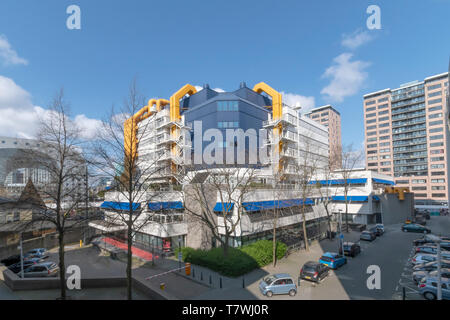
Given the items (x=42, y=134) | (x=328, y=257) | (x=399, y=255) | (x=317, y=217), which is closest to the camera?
(x=42, y=134)

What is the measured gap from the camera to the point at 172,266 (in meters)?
19.3

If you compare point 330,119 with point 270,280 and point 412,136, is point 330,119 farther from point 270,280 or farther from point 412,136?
point 270,280

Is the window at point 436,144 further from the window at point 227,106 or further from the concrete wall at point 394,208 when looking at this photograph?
the window at point 227,106

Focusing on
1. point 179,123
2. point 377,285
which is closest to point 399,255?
point 377,285

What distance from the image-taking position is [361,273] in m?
17.5

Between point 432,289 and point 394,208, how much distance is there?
120ft

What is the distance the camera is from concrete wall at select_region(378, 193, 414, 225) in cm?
4119

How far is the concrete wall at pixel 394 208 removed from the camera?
4119cm

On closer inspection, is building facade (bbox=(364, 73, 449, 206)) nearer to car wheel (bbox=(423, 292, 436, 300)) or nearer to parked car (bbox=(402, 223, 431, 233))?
parked car (bbox=(402, 223, 431, 233))

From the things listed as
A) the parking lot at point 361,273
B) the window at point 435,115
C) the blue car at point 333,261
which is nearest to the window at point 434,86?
the window at point 435,115
